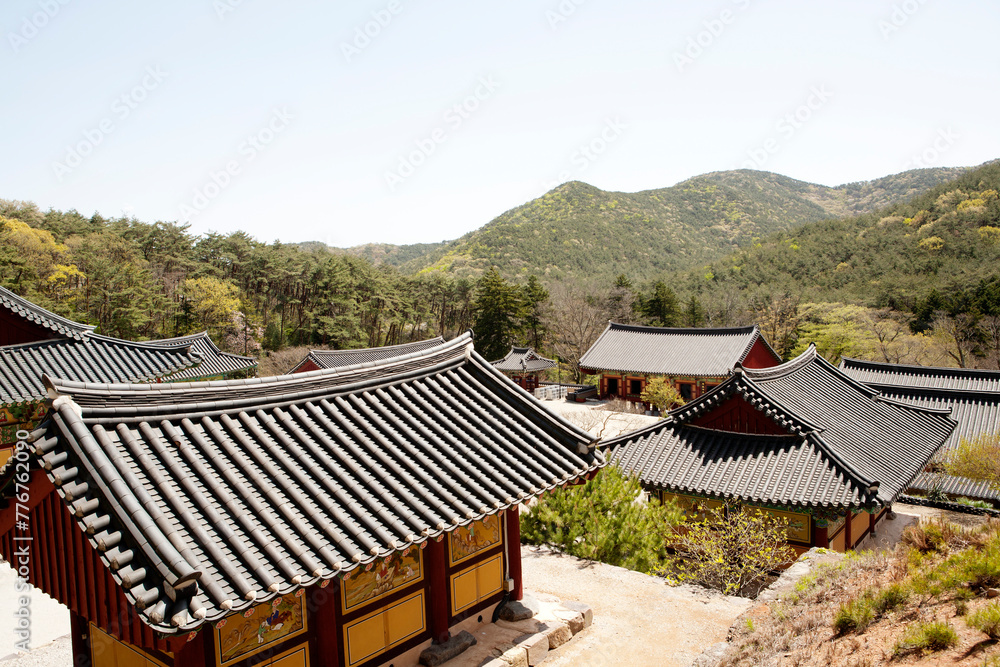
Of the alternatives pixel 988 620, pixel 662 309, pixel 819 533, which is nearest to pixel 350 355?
pixel 819 533

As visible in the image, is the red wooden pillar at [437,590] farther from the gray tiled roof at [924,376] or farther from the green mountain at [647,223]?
the green mountain at [647,223]

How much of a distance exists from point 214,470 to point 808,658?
5812mm

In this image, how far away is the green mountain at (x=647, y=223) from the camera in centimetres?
10638

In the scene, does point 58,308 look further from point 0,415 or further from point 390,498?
point 390,498

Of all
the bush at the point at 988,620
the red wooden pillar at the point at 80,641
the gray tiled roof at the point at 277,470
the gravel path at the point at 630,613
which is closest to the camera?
the gray tiled roof at the point at 277,470

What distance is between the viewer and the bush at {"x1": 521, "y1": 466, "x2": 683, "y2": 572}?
11.1 meters

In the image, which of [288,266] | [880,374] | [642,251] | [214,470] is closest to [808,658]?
[214,470]

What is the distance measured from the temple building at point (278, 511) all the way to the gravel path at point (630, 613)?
1361mm

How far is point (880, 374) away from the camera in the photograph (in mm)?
25859

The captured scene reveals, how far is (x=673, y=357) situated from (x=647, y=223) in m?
95.2

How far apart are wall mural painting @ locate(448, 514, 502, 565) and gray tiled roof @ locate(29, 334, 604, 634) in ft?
3.48

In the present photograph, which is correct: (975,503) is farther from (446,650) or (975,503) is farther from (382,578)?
(382,578)

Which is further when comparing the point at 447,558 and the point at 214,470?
the point at 447,558

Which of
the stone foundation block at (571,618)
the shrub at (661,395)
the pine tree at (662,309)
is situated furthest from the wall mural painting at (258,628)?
the pine tree at (662,309)
